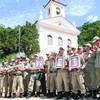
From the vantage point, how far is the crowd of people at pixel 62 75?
891 centimetres

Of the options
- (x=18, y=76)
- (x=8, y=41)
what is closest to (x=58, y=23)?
(x=8, y=41)

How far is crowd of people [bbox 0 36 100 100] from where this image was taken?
29.2 ft

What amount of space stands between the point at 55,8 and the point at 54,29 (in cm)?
456

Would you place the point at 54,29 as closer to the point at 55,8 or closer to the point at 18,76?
the point at 55,8

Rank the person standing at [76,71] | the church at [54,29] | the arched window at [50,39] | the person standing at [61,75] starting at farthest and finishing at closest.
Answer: the arched window at [50,39] → the church at [54,29] → the person standing at [61,75] → the person standing at [76,71]

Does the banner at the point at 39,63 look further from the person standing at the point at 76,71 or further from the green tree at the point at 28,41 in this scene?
the green tree at the point at 28,41

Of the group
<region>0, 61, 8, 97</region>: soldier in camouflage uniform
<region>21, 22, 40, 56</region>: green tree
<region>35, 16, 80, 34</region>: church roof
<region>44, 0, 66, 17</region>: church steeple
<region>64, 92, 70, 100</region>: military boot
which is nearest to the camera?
<region>64, 92, 70, 100</region>: military boot

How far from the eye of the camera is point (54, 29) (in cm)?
4444

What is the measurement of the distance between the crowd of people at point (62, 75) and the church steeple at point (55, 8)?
1392 inches

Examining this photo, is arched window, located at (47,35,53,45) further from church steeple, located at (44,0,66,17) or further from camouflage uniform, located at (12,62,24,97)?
camouflage uniform, located at (12,62,24,97)

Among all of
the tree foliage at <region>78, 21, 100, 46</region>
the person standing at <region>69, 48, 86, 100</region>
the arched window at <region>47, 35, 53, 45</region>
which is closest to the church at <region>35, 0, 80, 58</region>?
the arched window at <region>47, 35, 53, 45</region>

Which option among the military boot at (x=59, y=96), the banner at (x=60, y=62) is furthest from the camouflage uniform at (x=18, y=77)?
the banner at (x=60, y=62)

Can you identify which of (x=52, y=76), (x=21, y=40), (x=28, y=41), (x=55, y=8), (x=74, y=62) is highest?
(x=55, y=8)

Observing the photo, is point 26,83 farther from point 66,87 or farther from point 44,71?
point 66,87
